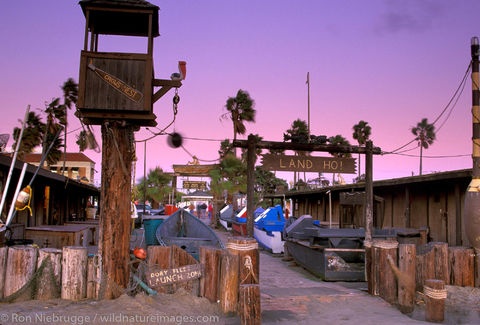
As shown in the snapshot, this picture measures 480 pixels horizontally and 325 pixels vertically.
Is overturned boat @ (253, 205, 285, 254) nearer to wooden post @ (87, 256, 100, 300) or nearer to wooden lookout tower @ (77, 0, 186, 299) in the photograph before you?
wooden lookout tower @ (77, 0, 186, 299)

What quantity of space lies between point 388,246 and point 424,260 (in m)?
1.06

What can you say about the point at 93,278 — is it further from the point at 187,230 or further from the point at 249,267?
the point at 187,230

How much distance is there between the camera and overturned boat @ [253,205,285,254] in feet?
62.9

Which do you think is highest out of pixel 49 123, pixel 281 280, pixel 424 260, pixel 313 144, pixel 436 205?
pixel 49 123

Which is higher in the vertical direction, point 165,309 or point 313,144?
point 313,144

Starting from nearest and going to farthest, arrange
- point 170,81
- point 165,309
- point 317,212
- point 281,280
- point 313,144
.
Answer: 1. point 165,309
2. point 170,81
3. point 281,280
4. point 313,144
5. point 317,212

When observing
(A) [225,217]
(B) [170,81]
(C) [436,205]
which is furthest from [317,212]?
(B) [170,81]

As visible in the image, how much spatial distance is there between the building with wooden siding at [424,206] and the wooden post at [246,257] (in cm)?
759

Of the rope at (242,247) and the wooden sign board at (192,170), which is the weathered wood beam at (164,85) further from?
the wooden sign board at (192,170)

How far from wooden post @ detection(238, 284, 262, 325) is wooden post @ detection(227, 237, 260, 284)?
670mm

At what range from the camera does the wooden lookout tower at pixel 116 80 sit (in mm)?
6977

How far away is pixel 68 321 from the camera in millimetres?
5402

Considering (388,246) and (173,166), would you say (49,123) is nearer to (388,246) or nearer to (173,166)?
(173,166)

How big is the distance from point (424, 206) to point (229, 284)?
12313mm
